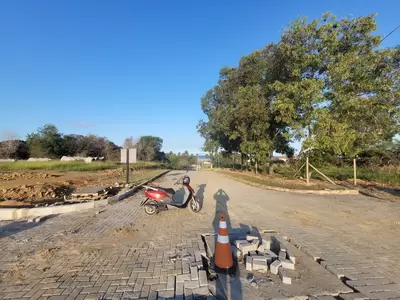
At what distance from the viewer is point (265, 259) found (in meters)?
3.34

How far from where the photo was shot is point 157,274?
3.19 metres

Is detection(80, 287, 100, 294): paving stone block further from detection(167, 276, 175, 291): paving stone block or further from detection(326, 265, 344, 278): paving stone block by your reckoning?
detection(326, 265, 344, 278): paving stone block

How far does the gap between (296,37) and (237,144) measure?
53.6 feet

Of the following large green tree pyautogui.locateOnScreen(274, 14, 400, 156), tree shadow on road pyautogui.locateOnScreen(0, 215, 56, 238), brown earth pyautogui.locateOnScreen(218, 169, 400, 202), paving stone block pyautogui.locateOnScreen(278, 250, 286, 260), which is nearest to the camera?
paving stone block pyautogui.locateOnScreen(278, 250, 286, 260)

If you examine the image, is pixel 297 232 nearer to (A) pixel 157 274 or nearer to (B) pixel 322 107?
(A) pixel 157 274

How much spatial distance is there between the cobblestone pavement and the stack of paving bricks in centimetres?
60

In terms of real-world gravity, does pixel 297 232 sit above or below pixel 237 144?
below

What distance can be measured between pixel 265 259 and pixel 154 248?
1.95 meters

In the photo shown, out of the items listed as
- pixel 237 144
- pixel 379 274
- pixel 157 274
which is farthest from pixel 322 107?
pixel 237 144

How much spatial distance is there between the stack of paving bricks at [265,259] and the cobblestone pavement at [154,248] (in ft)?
1.95

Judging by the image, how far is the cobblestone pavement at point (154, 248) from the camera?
289 cm

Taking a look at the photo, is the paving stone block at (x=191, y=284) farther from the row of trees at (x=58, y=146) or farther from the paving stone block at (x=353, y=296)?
the row of trees at (x=58, y=146)

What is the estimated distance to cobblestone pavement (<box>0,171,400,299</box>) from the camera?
9.50 ft

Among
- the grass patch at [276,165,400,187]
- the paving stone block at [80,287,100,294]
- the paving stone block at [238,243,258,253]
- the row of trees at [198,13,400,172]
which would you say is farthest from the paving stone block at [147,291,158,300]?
the grass patch at [276,165,400,187]
